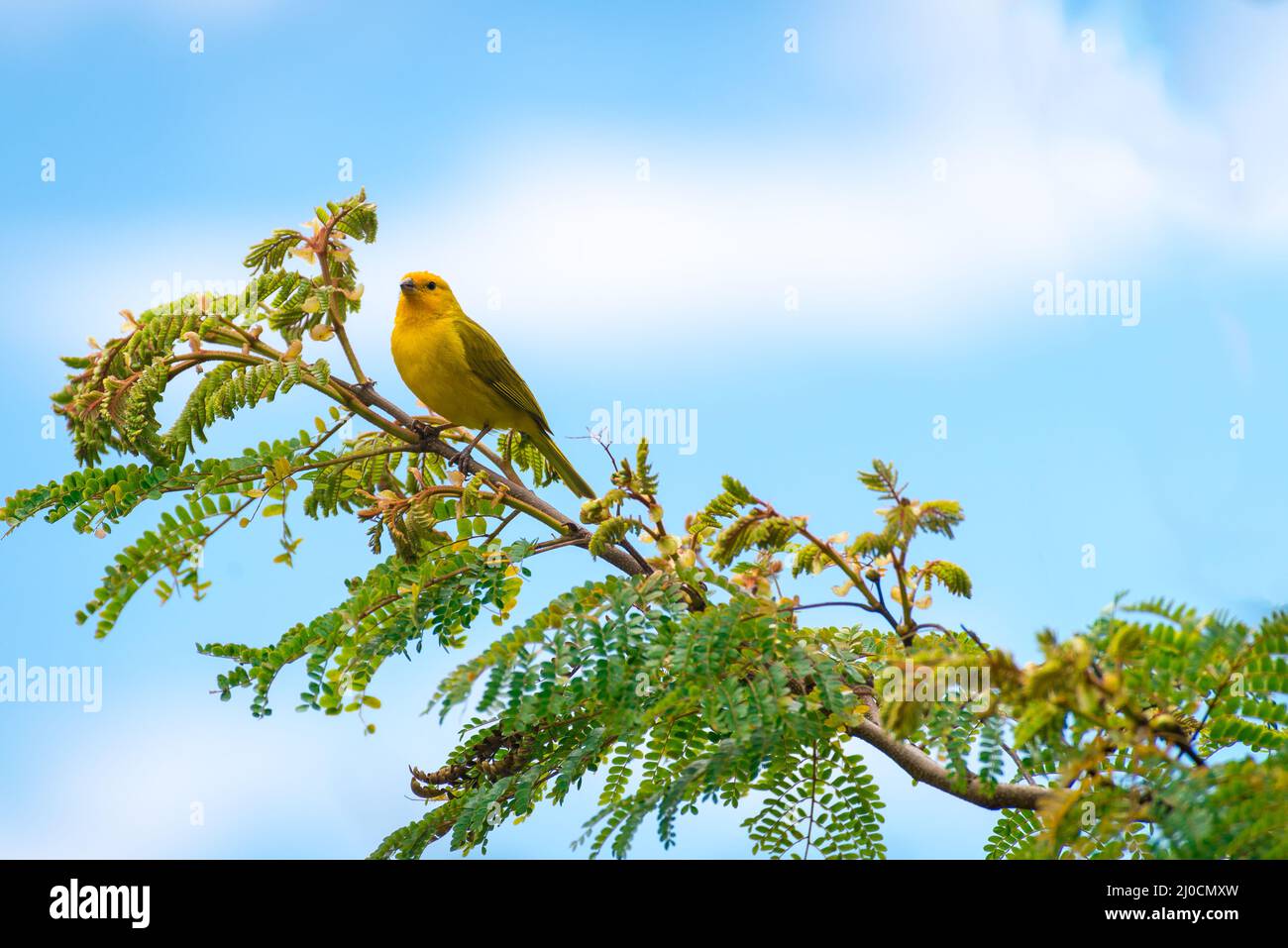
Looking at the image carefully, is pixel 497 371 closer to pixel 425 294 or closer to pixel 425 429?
pixel 425 294

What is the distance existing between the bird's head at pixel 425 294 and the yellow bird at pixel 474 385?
0.34 metres

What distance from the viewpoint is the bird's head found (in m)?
6.00

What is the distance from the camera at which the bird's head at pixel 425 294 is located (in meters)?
6.00

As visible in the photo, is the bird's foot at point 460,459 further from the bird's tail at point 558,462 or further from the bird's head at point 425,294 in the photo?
the bird's head at point 425,294

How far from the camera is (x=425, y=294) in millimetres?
6059

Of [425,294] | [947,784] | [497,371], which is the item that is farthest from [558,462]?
[947,784]

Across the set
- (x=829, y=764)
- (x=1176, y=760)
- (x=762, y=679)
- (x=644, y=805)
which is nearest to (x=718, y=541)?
(x=762, y=679)

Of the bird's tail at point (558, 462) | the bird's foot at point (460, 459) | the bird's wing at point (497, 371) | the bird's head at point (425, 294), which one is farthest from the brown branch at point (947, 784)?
A: the bird's head at point (425, 294)

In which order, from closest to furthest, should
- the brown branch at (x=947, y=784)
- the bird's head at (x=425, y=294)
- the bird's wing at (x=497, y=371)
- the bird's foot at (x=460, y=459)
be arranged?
the brown branch at (x=947, y=784) → the bird's foot at (x=460, y=459) → the bird's wing at (x=497, y=371) → the bird's head at (x=425, y=294)

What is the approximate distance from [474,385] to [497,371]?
5.4 inches

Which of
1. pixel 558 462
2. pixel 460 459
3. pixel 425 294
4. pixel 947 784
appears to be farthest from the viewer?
pixel 425 294

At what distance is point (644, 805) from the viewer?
3008 mm
